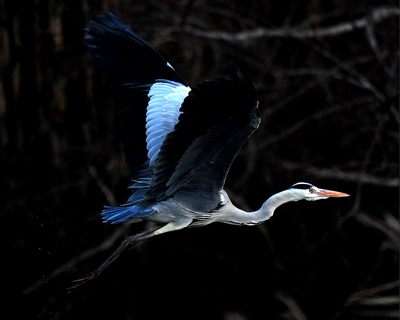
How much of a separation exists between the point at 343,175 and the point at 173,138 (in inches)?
142

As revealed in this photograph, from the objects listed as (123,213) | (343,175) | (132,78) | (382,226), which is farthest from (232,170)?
(123,213)

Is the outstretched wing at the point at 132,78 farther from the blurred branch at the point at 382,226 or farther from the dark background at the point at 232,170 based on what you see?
the blurred branch at the point at 382,226

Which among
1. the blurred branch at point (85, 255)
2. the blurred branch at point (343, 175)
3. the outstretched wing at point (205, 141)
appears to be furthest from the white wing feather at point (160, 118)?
the blurred branch at point (343, 175)

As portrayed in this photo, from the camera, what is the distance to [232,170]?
22.8 feet

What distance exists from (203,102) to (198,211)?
35.3 inches

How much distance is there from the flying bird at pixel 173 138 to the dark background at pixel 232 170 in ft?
5.37

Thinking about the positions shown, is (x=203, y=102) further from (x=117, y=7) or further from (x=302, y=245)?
(x=302, y=245)

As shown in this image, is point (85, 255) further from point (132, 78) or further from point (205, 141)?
point (205, 141)

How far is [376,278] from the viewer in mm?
6816

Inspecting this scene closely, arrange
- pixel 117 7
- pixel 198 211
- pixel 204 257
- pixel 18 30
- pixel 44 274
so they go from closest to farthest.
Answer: pixel 198 211 → pixel 44 274 → pixel 117 7 → pixel 18 30 → pixel 204 257

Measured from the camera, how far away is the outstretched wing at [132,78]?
12.2 ft

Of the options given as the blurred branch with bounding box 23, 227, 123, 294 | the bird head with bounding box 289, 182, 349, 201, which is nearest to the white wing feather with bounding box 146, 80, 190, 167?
the bird head with bounding box 289, 182, 349, 201

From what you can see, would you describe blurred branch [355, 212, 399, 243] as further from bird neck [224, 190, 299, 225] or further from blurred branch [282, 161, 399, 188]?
bird neck [224, 190, 299, 225]

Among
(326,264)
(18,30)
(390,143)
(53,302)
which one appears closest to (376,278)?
(326,264)
